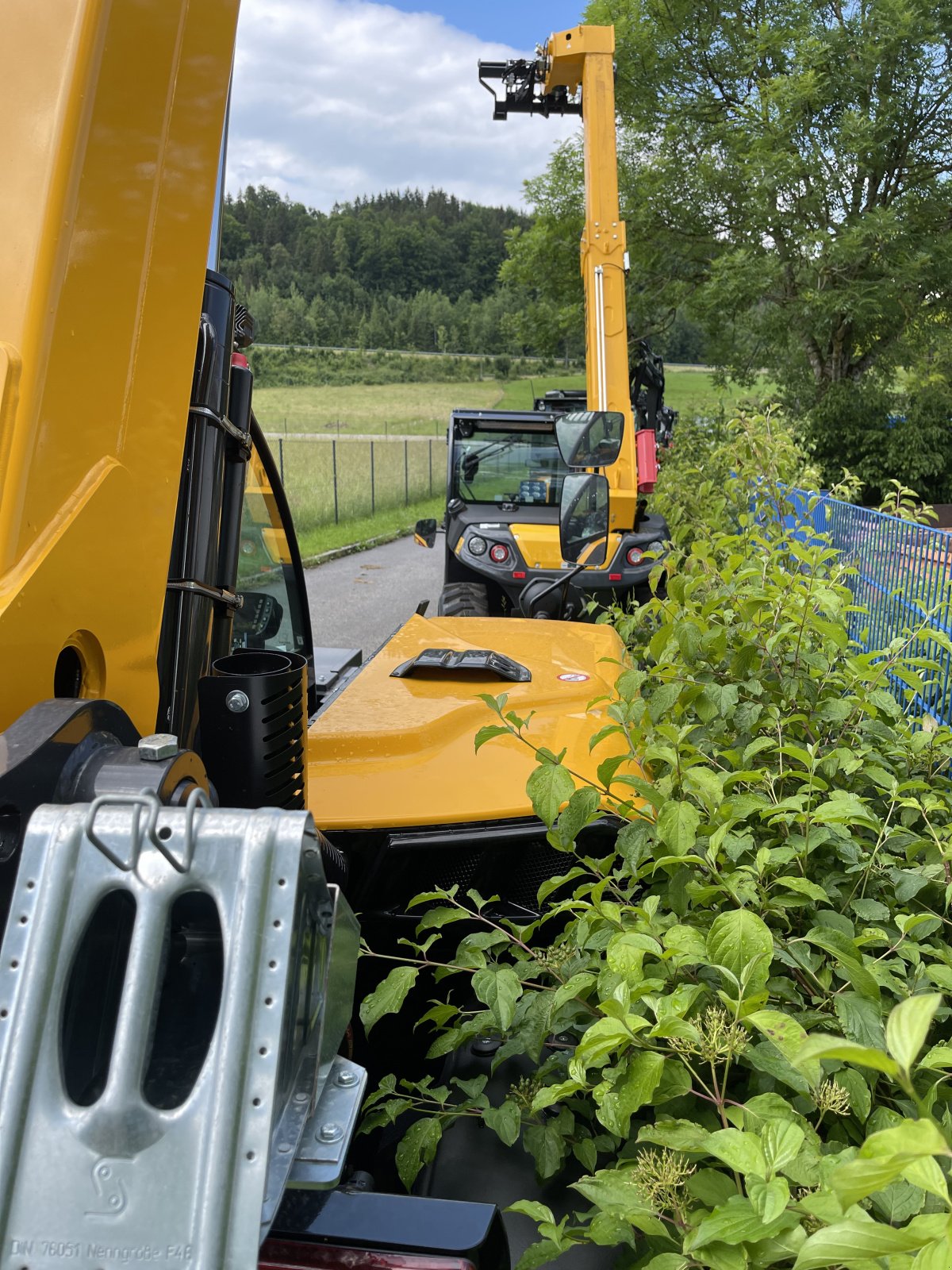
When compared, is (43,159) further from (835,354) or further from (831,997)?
(835,354)

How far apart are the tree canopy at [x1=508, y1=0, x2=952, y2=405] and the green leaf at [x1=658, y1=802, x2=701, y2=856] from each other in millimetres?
21735

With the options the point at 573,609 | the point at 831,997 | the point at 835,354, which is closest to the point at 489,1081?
the point at 831,997

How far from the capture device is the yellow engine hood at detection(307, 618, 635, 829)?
7.92ft

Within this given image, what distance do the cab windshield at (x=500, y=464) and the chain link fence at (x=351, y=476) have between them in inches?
424

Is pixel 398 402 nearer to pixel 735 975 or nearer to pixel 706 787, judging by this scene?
pixel 706 787

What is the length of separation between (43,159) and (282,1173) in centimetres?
A: 145

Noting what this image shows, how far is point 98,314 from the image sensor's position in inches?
63.0

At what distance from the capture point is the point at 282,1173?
118 centimetres

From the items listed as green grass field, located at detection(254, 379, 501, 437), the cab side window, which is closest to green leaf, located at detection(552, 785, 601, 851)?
the cab side window

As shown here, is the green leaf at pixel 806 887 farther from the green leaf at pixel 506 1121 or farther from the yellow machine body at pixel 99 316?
the yellow machine body at pixel 99 316

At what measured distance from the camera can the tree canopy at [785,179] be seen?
70.2ft

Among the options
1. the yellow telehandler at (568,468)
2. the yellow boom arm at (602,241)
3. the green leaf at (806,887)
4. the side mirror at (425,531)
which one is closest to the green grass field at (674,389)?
the yellow telehandler at (568,468)

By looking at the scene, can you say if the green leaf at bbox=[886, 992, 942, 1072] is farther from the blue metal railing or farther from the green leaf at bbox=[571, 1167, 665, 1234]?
the blue metal railing

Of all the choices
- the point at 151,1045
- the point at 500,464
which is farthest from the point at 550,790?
the point at 500,464
